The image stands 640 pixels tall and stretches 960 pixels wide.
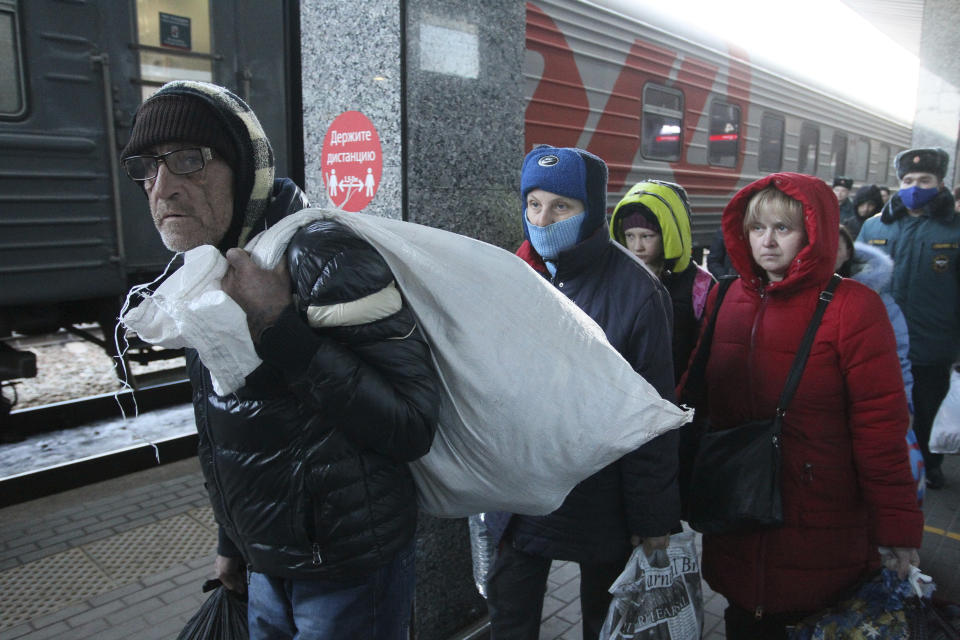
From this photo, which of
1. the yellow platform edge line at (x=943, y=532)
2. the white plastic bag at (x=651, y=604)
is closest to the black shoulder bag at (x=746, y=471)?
the white plastic bag at (x=651, y=604)

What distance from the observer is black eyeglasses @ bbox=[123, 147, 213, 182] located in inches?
56.8

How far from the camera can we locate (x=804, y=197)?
6.65 ft

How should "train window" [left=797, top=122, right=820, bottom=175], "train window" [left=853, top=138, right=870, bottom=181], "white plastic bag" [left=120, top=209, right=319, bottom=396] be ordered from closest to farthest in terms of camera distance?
"white plastic bag" [left=120, top=209, right=319, bottom=396]
"train window" [left=797, top=122, right=820, bottom=175]
"train window" [left=853, top=138, right=870, bottom=181]

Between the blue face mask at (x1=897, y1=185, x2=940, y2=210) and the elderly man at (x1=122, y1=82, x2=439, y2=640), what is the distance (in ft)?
13.4

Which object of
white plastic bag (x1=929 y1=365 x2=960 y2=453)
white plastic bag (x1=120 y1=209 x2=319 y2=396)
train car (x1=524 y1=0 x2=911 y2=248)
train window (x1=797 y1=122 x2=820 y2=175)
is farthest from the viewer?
train window (x1=797 y1=122 x2=820 y2=175)

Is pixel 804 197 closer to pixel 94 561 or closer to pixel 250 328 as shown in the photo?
pixel 250 328

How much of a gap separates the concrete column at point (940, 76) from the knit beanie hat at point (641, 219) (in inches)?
317

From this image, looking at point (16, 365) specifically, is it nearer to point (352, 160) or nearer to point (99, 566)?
point (99, 566)

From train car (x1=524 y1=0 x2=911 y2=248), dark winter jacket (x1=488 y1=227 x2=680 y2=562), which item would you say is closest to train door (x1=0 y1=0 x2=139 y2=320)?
train car (x1=524 y1=0 x2=911 y2=248)

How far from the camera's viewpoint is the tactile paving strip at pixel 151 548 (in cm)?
345

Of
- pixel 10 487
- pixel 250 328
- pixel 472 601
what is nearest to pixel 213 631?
pixel 250 328

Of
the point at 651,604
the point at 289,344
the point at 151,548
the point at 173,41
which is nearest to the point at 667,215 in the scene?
the point at 651,604

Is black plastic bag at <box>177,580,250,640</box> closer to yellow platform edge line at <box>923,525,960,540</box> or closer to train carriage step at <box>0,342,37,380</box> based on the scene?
yellow platform edge line at <box>923,525,960,540</box>

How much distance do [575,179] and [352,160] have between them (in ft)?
2.85
